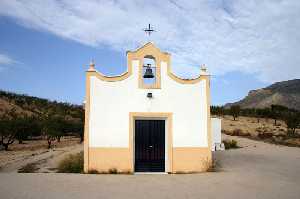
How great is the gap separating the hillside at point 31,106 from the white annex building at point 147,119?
135 feet

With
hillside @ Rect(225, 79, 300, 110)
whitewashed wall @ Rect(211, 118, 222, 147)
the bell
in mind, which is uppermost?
hillside @ Rect(225, 79, 300, 110)

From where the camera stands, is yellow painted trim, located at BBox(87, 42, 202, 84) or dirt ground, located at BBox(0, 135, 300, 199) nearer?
dirt ground, located at BBox(0, 135, 300, 199)

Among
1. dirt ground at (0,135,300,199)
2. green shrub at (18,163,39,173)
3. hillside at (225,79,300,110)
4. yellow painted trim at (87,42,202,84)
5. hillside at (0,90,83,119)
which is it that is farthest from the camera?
hillside at (225,79,300,110)

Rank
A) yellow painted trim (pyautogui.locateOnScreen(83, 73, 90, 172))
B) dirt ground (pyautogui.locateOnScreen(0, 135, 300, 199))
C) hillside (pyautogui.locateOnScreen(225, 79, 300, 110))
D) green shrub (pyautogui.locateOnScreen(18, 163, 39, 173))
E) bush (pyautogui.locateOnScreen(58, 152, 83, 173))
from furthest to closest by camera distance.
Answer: hillside (pyautogui.locateOnScreen(225, 79, 300, 110)) < green shrub (pyautogui.locateOnScreen(18, 163, 39, 173)) < bush (pyautogui.locateOnScreen(58, 152, 83, 173)) < yellow painted trim (pyautogui.locateOnScreen(83, 73, 90, 172)) < dirt ground (pyautogui.locateOnScreen(0, 135, 300, 199))

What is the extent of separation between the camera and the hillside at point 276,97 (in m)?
111

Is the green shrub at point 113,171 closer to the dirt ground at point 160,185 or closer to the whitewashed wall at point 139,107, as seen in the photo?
the dirt ground at point 160,185

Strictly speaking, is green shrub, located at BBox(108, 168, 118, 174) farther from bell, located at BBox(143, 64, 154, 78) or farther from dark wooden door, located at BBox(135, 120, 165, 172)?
bell, located at BBox(143, 64, 154, 78)

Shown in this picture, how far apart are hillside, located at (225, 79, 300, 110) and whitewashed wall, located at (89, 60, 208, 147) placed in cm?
9852

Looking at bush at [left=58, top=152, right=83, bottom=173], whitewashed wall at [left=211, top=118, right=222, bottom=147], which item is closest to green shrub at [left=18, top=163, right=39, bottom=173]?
bush at [left=58, top=152, right=83, bottom=173]

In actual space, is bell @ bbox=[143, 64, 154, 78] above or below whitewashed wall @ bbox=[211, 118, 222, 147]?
above

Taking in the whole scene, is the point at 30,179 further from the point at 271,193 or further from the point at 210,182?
the point at 271,193

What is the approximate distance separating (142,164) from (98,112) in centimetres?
280

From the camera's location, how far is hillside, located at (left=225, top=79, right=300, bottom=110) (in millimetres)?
111250

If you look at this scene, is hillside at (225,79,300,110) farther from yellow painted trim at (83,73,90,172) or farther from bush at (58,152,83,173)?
yellow painted trim at (83,73,90,172)
